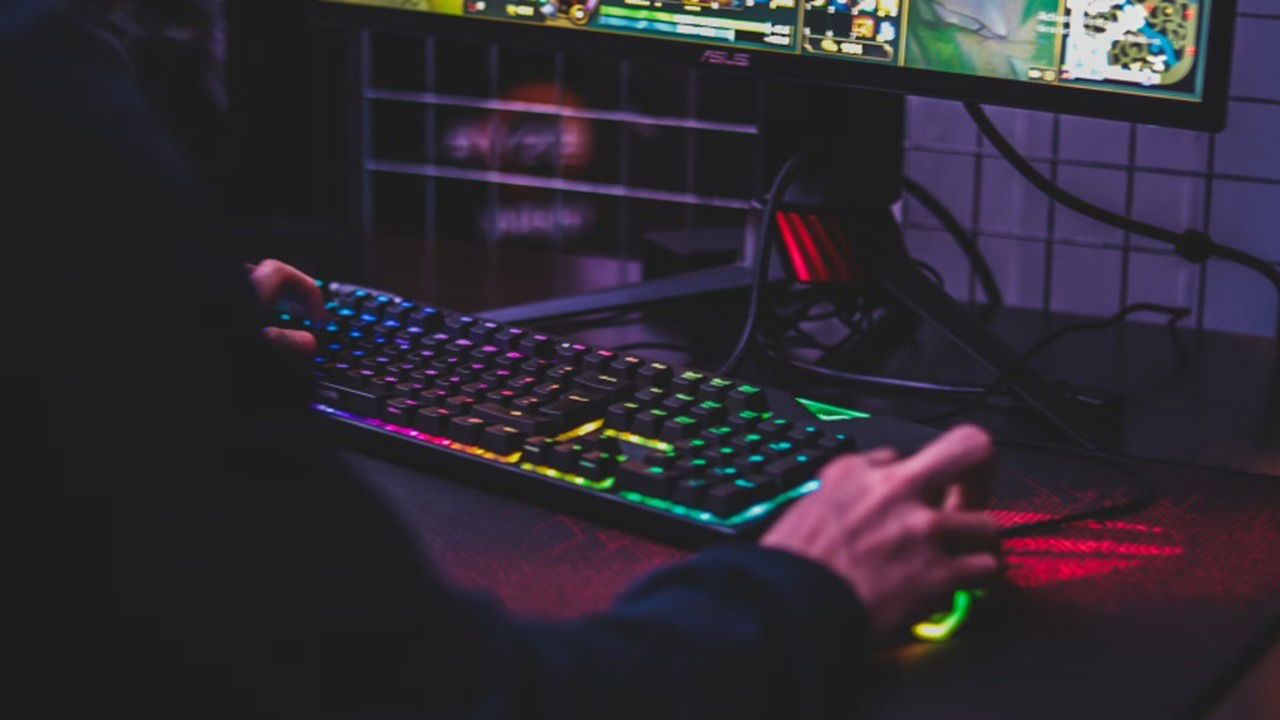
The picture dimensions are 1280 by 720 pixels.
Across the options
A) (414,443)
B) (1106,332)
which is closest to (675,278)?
(1106,332)

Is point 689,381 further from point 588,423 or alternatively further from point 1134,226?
point 1134,226

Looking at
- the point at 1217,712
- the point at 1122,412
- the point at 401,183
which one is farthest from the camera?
the point at 401,183

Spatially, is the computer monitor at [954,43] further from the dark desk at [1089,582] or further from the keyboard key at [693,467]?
the keyboard key at [693,467]

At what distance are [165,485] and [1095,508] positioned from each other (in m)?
0.53

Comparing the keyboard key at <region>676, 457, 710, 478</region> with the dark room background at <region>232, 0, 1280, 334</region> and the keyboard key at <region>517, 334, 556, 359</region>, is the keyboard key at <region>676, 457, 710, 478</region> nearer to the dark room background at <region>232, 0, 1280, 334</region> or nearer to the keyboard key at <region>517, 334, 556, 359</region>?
the keyboard key at <region>517, 334, 556, 359</region>

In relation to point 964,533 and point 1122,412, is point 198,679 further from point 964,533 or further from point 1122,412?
point 1122,412

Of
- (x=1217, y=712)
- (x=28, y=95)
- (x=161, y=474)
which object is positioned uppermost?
(x=28, y=95)

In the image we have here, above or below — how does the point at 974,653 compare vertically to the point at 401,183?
below

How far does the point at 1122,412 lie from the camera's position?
97cm

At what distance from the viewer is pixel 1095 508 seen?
2.57 feet

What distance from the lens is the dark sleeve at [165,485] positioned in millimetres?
410

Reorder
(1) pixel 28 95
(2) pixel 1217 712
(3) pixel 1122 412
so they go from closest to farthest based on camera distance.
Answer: (1) pixel 28 95 → (2) pixel 1217 712 → (3) pixel 1122 412

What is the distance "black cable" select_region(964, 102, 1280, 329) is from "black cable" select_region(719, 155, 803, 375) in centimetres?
13

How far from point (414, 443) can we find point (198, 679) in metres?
0.36
